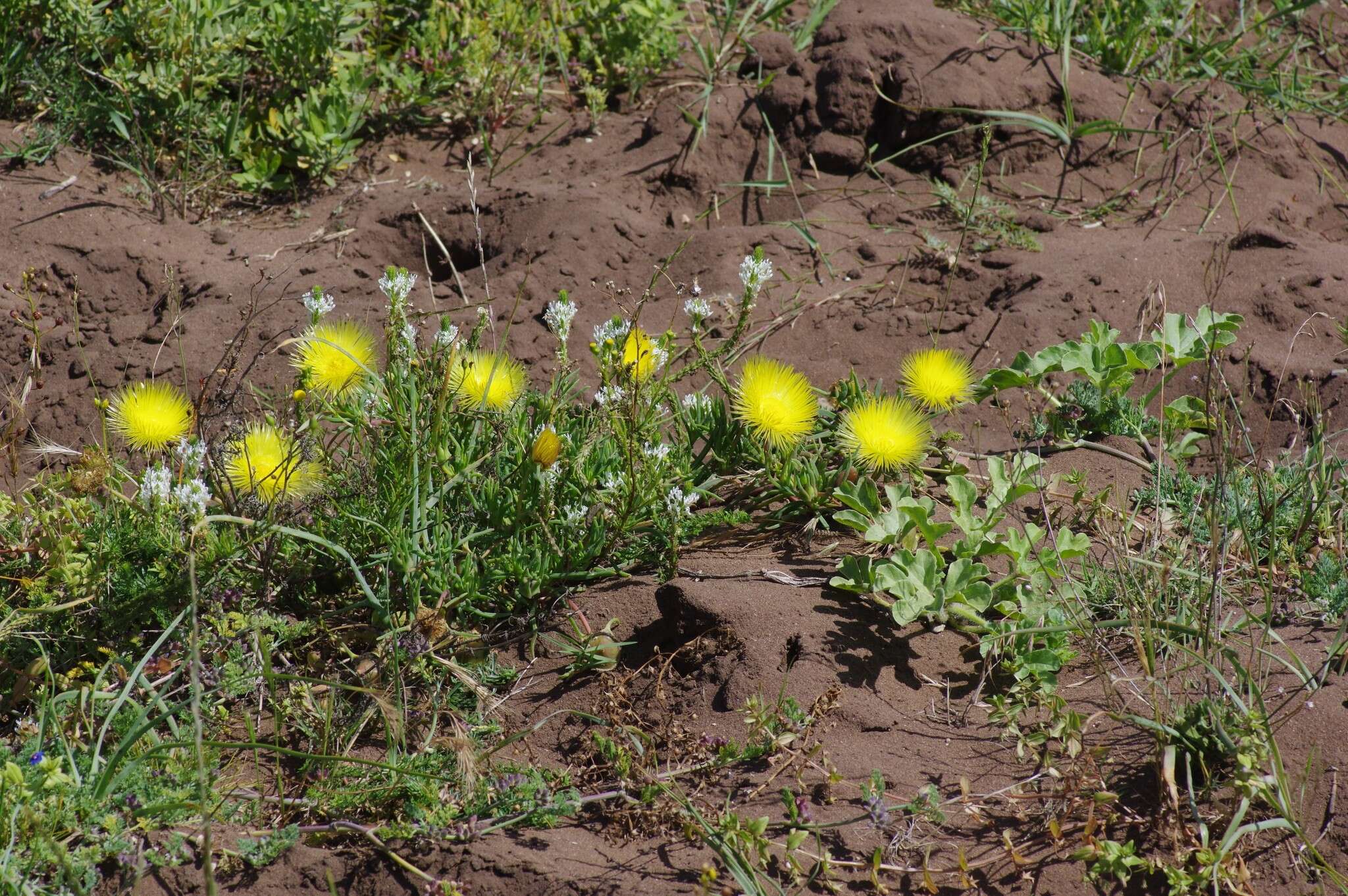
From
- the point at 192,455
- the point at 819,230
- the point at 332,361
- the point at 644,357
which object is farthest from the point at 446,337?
the point at 819,230

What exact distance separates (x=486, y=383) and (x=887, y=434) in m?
0.94

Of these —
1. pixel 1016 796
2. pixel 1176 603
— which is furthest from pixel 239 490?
pixel 1176 603

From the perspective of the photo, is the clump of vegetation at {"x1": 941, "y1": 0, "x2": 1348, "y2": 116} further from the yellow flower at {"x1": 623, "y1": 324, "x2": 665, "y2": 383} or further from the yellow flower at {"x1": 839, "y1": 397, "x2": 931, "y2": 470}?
the yellow flower at {"x1": 623, "y1": 324, "x2": 665, "y2": 383}

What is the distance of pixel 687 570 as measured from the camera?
270 centimetres

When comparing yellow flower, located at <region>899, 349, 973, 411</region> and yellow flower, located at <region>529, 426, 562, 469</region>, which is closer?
yellow flower, located at <region>529, 426, 562, 469</region>

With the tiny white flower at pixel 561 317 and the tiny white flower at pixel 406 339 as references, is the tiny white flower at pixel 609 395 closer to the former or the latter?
the tiny white flower at pixel 561 317

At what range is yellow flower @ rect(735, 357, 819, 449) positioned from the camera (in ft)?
8.76

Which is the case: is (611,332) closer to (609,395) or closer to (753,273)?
(609,395)

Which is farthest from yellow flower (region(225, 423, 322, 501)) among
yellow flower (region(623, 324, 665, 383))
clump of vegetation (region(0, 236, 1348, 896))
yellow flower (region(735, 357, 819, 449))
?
yellow flower (region(735, 357, 819, 449))

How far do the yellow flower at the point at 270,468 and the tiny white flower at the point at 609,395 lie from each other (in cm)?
65

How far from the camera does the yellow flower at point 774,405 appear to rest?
2.67 m

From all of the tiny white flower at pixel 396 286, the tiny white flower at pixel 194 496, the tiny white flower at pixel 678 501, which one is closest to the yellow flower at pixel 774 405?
the tiny white flower at pixel 678 501

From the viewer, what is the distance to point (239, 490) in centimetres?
256

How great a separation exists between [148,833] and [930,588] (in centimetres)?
158
